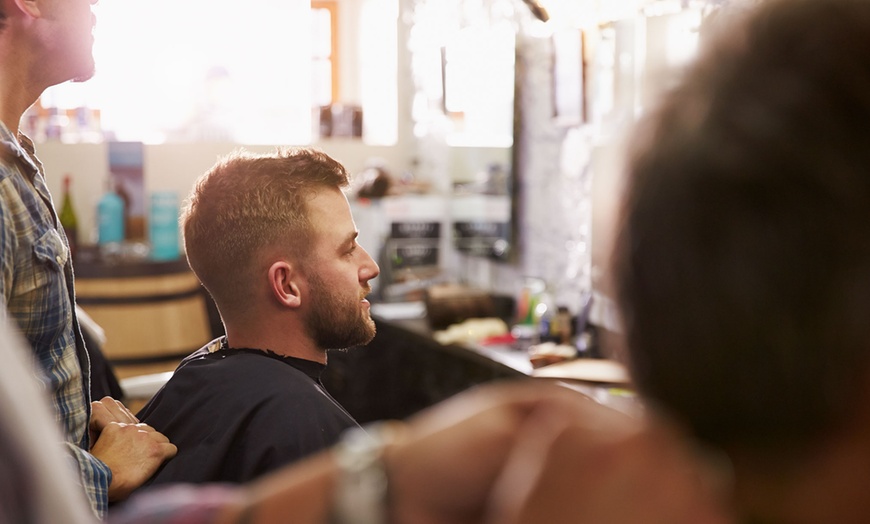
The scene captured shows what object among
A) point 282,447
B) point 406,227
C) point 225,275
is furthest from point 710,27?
point 406,227

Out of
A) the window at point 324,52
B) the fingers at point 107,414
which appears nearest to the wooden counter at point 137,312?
the fingers at point 107,414

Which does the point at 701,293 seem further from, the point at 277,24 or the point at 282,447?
the point at 277,24

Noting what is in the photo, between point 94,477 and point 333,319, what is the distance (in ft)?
1.93

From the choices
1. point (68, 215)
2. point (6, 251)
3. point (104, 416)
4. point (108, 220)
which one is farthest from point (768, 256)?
point (68, 215)

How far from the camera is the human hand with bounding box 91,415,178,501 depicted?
1.45 meters

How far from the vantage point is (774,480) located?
42 centimetres

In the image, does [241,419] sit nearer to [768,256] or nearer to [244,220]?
[244,220]

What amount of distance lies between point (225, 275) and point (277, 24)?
6.19 m

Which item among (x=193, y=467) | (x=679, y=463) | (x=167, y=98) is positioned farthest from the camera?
(x=167, y=98)

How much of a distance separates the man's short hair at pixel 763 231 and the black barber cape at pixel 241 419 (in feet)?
3.61

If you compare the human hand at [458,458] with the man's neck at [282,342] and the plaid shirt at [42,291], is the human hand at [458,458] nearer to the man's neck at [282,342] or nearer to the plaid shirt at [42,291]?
the plaid shirt at [42,291]

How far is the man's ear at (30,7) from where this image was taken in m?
Result: 1.47

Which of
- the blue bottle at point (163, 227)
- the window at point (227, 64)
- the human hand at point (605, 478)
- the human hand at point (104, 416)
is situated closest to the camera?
the human hand at point (605, 478)

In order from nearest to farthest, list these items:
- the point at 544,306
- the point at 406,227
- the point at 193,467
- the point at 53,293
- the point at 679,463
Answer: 1. the point at 679,463
2. the point at 53,293
3. the point at 193,467
4. the point at 544,306
5. the point at 406,227
